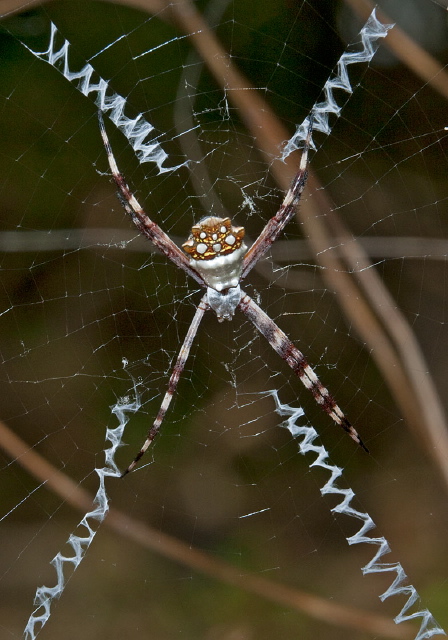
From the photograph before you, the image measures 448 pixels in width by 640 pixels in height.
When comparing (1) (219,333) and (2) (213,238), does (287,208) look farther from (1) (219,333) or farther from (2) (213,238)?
(1) (219,333)

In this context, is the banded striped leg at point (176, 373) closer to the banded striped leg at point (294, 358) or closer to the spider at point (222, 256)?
the spider at point (222, 256)

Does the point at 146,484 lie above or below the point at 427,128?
below

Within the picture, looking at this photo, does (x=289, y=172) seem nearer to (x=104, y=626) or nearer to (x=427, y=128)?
(x=427, y=128)

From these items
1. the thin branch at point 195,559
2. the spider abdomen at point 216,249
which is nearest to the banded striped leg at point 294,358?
the spider abdomen at point 216,249

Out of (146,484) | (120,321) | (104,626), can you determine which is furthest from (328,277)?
(104,626)

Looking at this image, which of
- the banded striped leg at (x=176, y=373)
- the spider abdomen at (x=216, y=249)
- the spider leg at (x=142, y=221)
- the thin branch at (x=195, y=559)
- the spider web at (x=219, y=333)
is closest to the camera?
the spider leg at (x=142, y=221)

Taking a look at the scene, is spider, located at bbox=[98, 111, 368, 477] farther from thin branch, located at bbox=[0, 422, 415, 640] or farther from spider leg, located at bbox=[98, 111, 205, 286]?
thin branch, located at bbox=[0, 422, 415, 640]

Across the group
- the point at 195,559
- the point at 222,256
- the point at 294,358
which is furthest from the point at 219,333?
the point at 195,559

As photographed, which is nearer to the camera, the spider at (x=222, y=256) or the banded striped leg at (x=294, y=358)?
the spider at (x=222, y=256)
